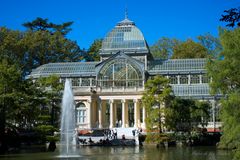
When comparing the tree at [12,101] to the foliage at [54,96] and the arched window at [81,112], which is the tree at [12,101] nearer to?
the foliage at [54,96]

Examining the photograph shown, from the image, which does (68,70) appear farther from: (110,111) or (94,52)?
(94,52)

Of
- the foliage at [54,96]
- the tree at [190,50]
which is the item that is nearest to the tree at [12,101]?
the foliage at [54,96]

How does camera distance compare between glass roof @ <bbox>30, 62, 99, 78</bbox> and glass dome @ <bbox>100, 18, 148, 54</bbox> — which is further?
glass dome @ <bbox>100, 18, 148, 54</bbox>

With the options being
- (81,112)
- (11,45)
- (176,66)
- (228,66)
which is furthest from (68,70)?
(228,66)

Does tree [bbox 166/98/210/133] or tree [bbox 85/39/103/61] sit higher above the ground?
tree [bbox 85/39/103/61]

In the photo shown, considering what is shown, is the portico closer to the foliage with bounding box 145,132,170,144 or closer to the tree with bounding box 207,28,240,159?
the foliage with bounding box 145,132,170,144

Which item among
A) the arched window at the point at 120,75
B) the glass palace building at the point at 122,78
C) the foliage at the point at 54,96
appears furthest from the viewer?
the arched window at the point at 120,75

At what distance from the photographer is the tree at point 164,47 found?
8857 centimetres

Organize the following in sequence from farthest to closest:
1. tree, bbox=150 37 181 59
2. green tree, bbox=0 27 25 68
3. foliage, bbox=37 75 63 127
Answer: tree, bbox=150 37 181 59 → green tree, bbox=0 27 25 68 → foliage, bbox=37 75 63 127

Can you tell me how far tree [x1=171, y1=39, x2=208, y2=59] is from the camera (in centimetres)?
8119

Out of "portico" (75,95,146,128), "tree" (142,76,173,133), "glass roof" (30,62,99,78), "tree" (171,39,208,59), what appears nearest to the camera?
"tree" (142,76,173,133)

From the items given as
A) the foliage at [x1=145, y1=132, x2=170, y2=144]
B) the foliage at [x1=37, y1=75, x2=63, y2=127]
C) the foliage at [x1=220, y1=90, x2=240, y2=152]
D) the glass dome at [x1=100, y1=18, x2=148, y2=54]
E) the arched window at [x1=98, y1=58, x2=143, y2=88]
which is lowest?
the foliage at [x1=145, y1=132, x2=170, y2=144]

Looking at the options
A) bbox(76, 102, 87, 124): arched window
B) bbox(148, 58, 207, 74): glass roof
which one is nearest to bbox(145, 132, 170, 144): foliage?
bbox(76, 102, 87, 124): arched window

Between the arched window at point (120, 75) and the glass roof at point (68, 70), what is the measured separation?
2.25m
